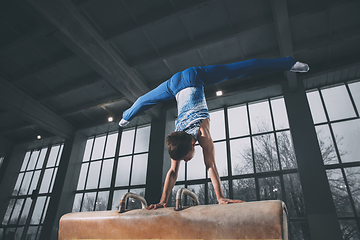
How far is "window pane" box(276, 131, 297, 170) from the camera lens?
6840 mm

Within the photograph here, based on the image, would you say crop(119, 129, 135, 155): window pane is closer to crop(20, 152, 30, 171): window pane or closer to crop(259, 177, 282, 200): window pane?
crop(259, 177, 282, 200): window pane

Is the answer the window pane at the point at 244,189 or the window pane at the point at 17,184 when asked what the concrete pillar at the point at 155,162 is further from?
the window pane at the point at 17,184

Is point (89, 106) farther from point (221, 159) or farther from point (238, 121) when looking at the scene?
point (238, 121)

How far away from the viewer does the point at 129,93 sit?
24.9 ft

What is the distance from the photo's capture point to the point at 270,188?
6703mm

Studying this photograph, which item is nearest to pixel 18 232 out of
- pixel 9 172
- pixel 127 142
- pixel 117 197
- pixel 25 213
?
pixel 25 213

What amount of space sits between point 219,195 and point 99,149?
9.85 metres

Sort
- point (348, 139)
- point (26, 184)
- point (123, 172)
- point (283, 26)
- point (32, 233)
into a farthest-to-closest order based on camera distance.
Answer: point (26, 184) → point (32, 233) → point (123, 172) → point (348, 139) → point (283, 26)

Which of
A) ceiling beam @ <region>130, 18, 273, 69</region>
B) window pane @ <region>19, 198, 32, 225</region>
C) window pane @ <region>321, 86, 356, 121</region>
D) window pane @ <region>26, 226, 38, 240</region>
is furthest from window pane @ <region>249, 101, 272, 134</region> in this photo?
window pane @ <region>19, 198, 32, 225</region>

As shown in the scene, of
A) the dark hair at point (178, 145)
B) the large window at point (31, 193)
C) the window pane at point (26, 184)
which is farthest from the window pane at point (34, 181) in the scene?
the dark hair at point (178, 145)

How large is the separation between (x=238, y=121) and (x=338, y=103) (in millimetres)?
3174

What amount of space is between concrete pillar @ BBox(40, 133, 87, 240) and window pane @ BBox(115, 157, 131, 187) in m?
2.37

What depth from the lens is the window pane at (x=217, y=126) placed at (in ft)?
27.2

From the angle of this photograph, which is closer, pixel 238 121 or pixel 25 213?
pixel 238 121
